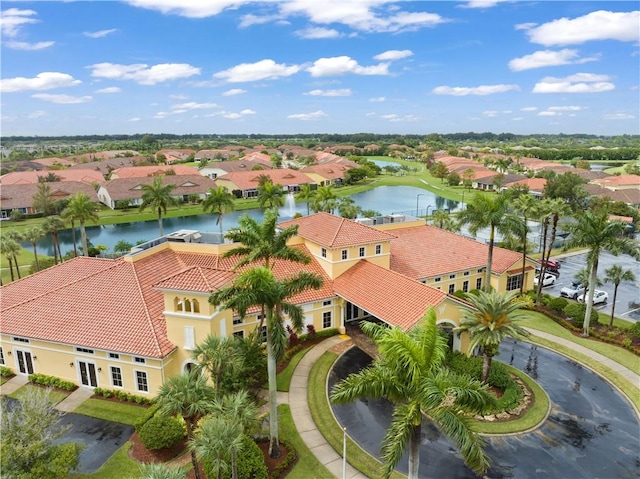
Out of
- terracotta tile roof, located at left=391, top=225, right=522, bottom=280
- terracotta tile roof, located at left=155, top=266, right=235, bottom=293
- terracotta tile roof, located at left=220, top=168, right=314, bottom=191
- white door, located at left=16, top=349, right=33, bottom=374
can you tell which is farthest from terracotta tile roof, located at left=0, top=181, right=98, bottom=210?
terracotta tile roof, located at left=391, top=225, right=522, bottom=280

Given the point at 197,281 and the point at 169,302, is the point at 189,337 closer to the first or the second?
the point at 169,302

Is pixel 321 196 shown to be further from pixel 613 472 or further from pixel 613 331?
pixel 613 472

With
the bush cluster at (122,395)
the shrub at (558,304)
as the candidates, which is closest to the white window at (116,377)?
the bush cluster at (122,395)

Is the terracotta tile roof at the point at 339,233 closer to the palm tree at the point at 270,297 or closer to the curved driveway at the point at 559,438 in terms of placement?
the curved driveway at the point at 559,438

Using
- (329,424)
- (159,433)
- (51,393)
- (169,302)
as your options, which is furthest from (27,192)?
(329,424)

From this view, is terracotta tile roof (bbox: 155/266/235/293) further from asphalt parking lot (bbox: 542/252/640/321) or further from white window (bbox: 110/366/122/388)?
asphalt parking lot (bbox: 542/252/640/321)
